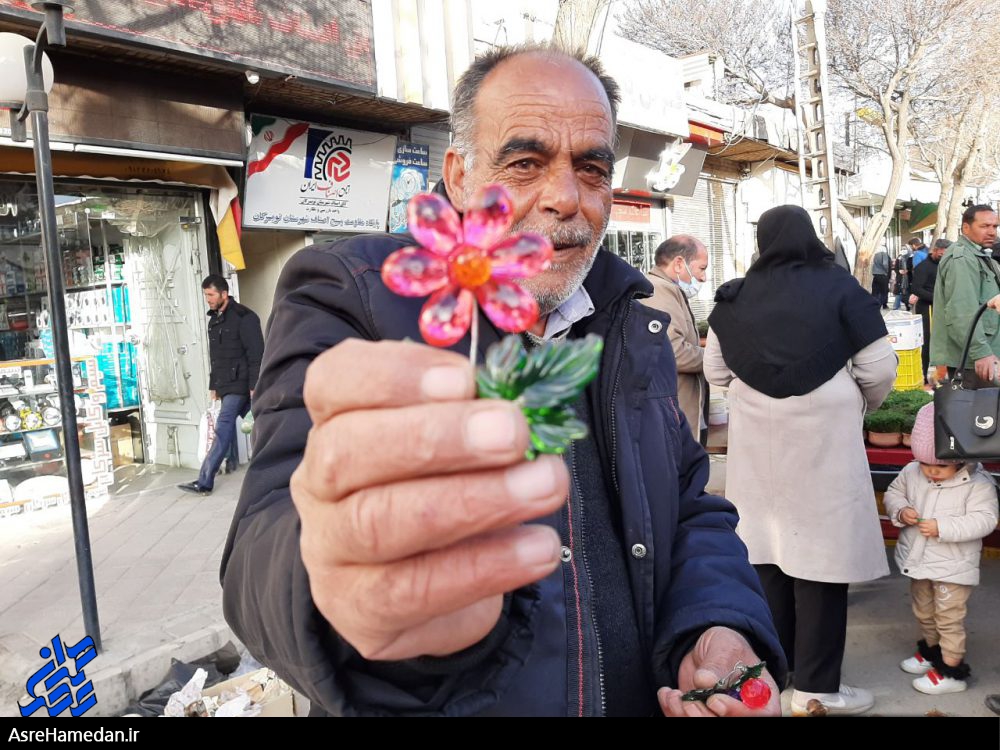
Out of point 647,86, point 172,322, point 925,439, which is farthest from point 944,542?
point 647,86

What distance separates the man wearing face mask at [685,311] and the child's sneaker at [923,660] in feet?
5.19

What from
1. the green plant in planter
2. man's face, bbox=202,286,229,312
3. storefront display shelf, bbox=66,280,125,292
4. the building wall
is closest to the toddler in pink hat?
the green plant in planter

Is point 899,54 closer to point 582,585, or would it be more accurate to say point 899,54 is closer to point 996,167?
point 996,167

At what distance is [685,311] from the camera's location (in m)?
4.59

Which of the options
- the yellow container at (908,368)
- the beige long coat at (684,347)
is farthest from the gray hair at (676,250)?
the yellow container at (908,368)

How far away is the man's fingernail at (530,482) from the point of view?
0.61 meters

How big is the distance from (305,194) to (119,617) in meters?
5.46

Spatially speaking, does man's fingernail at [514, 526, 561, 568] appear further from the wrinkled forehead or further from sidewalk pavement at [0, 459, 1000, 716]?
sidewalk pavement at [0, 459, 1000, 716]

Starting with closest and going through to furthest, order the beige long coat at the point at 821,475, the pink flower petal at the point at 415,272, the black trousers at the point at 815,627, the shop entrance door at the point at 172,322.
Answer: the pink flower petal at the point at 415,272 → the beige long coat at the point at 821,475 → the black trousers at the point at 815,627 → the shop entrance door at the point at 172,322

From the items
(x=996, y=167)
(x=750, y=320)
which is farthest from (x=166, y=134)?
(x=996, y=167)

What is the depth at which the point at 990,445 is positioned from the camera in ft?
10.1

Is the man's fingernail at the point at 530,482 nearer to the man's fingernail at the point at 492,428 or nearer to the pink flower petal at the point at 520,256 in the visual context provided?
the man's fingernail at the point at 492,428

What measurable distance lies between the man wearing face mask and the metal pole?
318 cm
